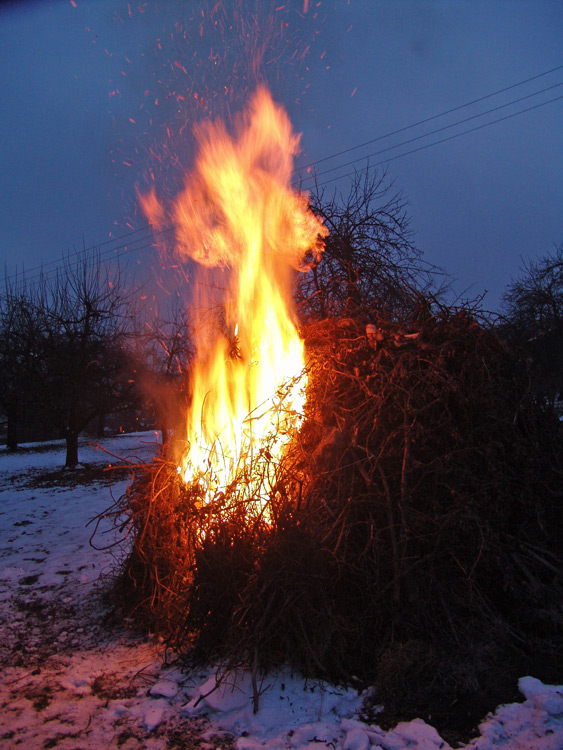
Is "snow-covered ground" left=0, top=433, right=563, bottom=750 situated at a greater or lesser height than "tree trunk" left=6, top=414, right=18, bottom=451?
lesser

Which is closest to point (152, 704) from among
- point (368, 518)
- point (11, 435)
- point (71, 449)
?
point (368, 518)

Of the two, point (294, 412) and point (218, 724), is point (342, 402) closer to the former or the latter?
point (294, 412)

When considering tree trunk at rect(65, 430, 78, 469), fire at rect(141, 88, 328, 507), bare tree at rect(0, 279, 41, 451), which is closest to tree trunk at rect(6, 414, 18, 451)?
bare tree at rect(0, 279, 41, 451)

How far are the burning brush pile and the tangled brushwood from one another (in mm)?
11

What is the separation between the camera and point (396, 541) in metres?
2.62

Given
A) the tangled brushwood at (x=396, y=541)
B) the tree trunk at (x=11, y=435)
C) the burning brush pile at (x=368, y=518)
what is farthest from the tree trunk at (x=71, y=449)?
the tangled brushwood at (x=396, y=541)

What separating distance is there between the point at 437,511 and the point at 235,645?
137 cm

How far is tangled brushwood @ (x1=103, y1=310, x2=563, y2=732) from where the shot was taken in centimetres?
249

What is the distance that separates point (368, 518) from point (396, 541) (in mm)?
225

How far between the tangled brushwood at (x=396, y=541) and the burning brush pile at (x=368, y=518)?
1 cm

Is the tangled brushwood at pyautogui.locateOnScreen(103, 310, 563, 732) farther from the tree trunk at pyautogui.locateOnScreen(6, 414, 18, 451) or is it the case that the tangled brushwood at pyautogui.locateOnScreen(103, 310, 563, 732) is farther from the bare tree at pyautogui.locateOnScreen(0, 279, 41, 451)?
the tree trunk at pyautogui.locateOnScreen(6, 414, 18, 451)

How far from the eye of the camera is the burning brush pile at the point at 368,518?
2514 millimetres

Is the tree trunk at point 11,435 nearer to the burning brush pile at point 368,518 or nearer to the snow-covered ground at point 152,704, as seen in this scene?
the snow-covered ground at point 152,704

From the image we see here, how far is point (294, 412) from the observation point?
3326mm
